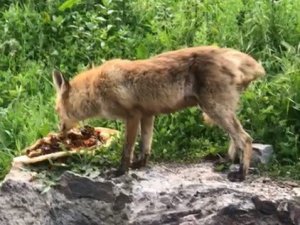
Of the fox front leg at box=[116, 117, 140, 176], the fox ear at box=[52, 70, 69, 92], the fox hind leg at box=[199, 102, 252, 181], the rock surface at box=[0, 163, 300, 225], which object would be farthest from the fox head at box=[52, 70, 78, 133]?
the fox hind leg at box=[199, 102, 252, 181]

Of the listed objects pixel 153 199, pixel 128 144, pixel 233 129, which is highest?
pixel 233 129

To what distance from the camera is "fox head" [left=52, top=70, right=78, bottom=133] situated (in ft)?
24.4

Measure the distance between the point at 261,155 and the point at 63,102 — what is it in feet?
6.42

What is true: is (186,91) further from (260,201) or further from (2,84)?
(2,84)

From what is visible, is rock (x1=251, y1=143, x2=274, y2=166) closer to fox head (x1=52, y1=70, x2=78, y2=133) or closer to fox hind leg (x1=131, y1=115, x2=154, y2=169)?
fox hind leg (x1=131, y1=115, x2=154, y2=169)

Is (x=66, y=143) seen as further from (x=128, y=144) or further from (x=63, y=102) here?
(x=128, y=144)

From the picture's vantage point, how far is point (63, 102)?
7.54 meters

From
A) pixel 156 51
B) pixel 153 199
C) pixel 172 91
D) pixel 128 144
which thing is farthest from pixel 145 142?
pixel 156 51

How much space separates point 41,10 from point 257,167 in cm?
487

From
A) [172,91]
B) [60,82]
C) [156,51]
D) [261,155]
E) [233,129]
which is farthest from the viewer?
[156,51]

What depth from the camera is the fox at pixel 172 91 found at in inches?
270

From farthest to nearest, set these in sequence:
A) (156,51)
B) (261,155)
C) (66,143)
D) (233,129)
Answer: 1. (156,51)
2. (66,143)
3. (261,155)
4. (233,129)

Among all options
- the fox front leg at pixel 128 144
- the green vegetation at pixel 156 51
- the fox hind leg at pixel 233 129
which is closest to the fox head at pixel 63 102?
the green vegetation at pixel 156 51

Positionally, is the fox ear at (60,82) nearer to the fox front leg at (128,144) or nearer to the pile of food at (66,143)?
the pile of food at (66,143)
